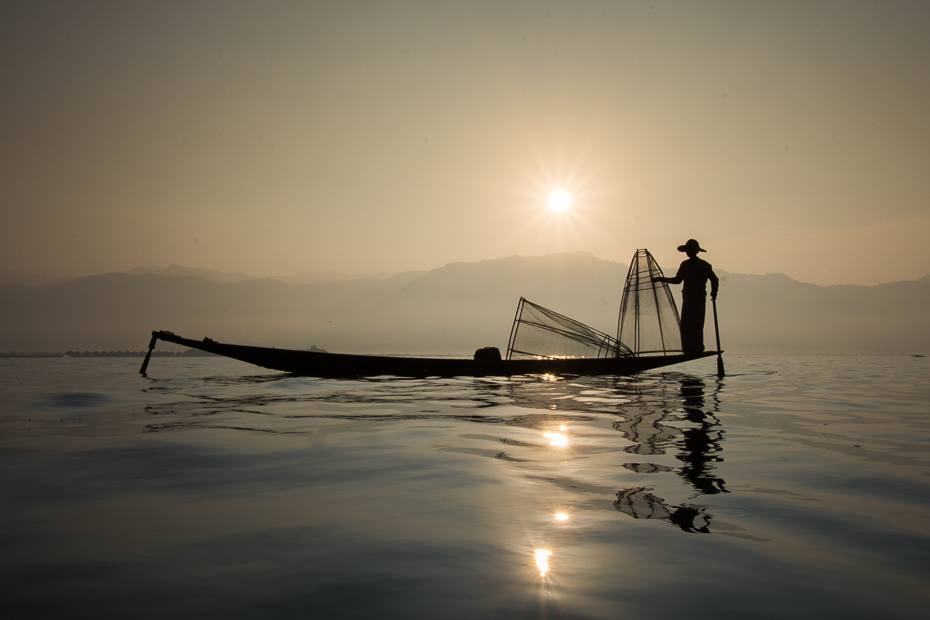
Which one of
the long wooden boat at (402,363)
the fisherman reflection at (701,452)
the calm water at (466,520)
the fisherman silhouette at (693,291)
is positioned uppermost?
the fisherman silhouette at (693,291)

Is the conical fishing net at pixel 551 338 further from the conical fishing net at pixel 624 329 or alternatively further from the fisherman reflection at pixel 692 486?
the fisherman reflection at pixel 692 486

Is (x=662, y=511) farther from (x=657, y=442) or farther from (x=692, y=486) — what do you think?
(x=657, y=442)

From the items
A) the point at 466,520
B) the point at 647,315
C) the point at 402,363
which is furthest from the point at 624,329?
the point at 466,520

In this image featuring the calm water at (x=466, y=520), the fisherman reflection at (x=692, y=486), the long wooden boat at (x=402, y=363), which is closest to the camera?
the calm water at (x=466, y=520)

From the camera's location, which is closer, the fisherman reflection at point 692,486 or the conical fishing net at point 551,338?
the fisherman reflection at point 692,486

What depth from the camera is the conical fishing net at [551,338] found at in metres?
22.0

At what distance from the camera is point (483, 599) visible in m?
2.97

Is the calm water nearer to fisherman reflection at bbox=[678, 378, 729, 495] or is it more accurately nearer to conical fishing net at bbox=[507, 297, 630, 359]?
fisherman reflection at bbox=[678, 378, 729, 495]

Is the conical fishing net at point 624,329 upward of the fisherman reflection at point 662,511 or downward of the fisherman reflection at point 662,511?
upward

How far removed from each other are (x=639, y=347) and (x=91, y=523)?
Answer: 2196cm

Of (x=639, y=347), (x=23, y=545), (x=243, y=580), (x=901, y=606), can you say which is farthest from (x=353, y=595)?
(x=639, y=347)

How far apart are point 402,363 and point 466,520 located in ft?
58.0

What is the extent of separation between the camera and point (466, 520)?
4.43 m

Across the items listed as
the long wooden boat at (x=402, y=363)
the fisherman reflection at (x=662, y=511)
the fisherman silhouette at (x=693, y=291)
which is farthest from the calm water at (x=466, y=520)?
the fisherman silhouette at (x=693, y=291)
